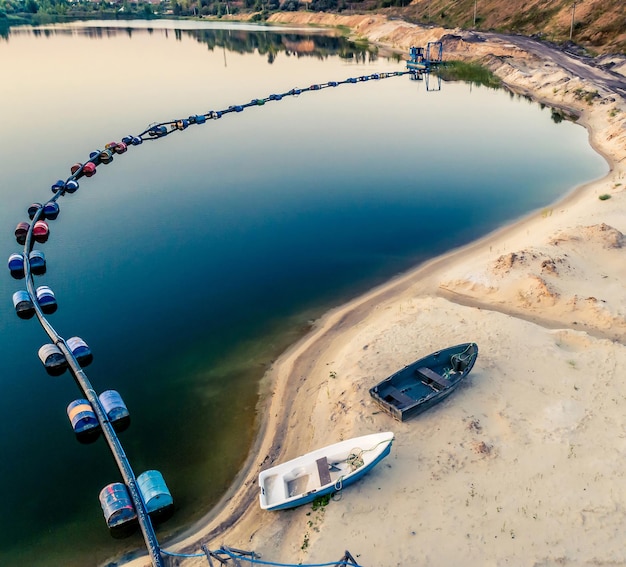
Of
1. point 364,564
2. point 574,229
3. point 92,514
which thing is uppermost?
point 574,229

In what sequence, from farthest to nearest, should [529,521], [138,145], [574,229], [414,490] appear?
1. [138,145]
2. [574,229]
3. [414,490]
4. [529,521]

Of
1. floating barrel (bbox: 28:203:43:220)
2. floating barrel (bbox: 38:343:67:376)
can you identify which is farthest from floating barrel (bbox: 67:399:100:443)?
floating barrel (bbox: 28:203:43:220)

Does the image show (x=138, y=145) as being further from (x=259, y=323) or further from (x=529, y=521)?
(x=529, y=521)

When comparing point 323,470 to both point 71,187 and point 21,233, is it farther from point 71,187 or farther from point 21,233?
point 71,187

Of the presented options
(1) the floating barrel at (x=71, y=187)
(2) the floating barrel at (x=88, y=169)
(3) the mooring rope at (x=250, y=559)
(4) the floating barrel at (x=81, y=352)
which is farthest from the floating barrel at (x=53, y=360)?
(2) the floating barrel at (x=88, y=169)

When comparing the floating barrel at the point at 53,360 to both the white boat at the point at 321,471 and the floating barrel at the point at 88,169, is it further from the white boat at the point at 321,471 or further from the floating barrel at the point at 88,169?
the floating barrel at the point at 88,169

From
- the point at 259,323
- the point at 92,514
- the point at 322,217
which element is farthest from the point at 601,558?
the point at 322,217

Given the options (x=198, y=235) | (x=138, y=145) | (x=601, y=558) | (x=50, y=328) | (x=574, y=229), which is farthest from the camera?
(x=138, y=145)
